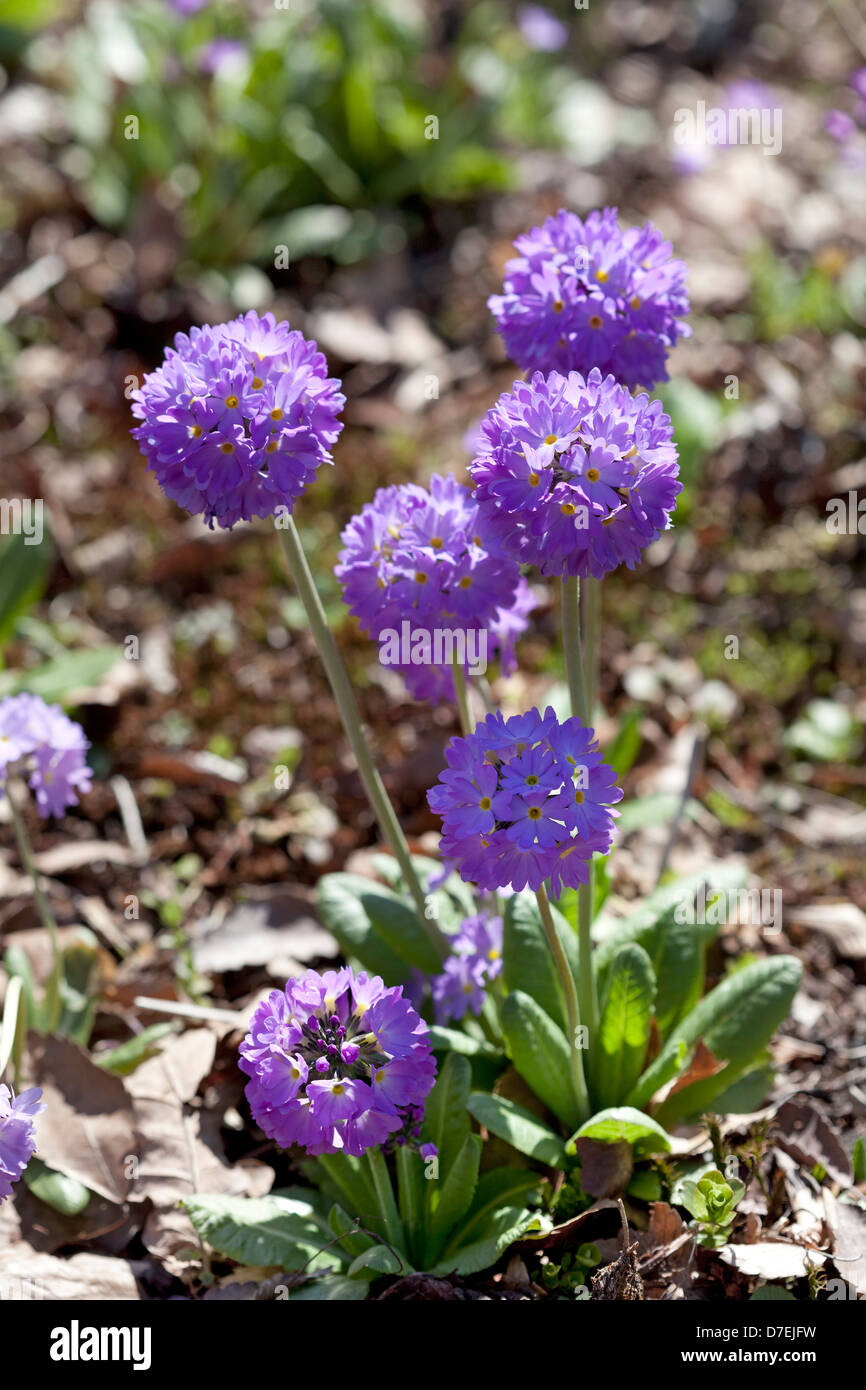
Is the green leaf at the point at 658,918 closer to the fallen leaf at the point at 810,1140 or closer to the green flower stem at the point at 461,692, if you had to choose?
the fallen leaf at the point at 810,1140

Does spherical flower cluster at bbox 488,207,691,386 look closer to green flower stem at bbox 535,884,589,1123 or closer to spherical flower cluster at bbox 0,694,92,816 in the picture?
green flower stem at bbox 535,884,589,1123

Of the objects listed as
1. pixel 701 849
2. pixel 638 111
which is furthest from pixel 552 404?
pixel 638 111

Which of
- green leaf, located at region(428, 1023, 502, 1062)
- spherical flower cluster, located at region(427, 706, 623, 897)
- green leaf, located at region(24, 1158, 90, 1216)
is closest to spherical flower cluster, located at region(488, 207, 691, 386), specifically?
spherical flower cluster, located at region(427, 706, 623, 897)

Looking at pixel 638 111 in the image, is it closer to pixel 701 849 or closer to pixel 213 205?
pixel 213 205

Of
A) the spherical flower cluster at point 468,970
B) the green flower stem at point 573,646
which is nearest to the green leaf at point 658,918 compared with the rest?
the spherical flower cluster at point 468,970

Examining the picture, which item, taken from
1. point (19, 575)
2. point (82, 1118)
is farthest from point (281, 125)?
point (82, 1118)
